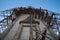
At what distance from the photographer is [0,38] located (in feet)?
29.5

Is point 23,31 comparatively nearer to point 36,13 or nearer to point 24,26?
point 24,26

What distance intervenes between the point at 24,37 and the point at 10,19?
25.0ft

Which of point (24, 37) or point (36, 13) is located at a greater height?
point (36, 13)

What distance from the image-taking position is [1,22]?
48.3 ft

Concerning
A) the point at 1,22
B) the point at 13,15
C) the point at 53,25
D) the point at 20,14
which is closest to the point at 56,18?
the point at 53,25

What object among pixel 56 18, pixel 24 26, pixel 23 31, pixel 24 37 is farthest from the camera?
pixel 56 18

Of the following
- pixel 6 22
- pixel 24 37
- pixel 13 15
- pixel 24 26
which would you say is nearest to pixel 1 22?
pixel 6 22

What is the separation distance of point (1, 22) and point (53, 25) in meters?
6.91

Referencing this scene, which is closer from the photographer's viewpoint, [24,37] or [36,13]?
[24,37]

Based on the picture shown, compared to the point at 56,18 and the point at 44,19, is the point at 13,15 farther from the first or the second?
the point at 56,18

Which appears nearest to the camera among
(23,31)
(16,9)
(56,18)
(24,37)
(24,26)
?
(24,37)

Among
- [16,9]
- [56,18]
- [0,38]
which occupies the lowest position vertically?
[0,38]

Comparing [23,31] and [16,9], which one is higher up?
[16,9]

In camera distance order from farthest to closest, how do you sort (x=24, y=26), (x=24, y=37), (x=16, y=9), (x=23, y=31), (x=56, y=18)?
(x=16, y=9) → (x=56, y=18) → (x=24, y=26) → (x=23, y=31) → (x=24, y=37)
